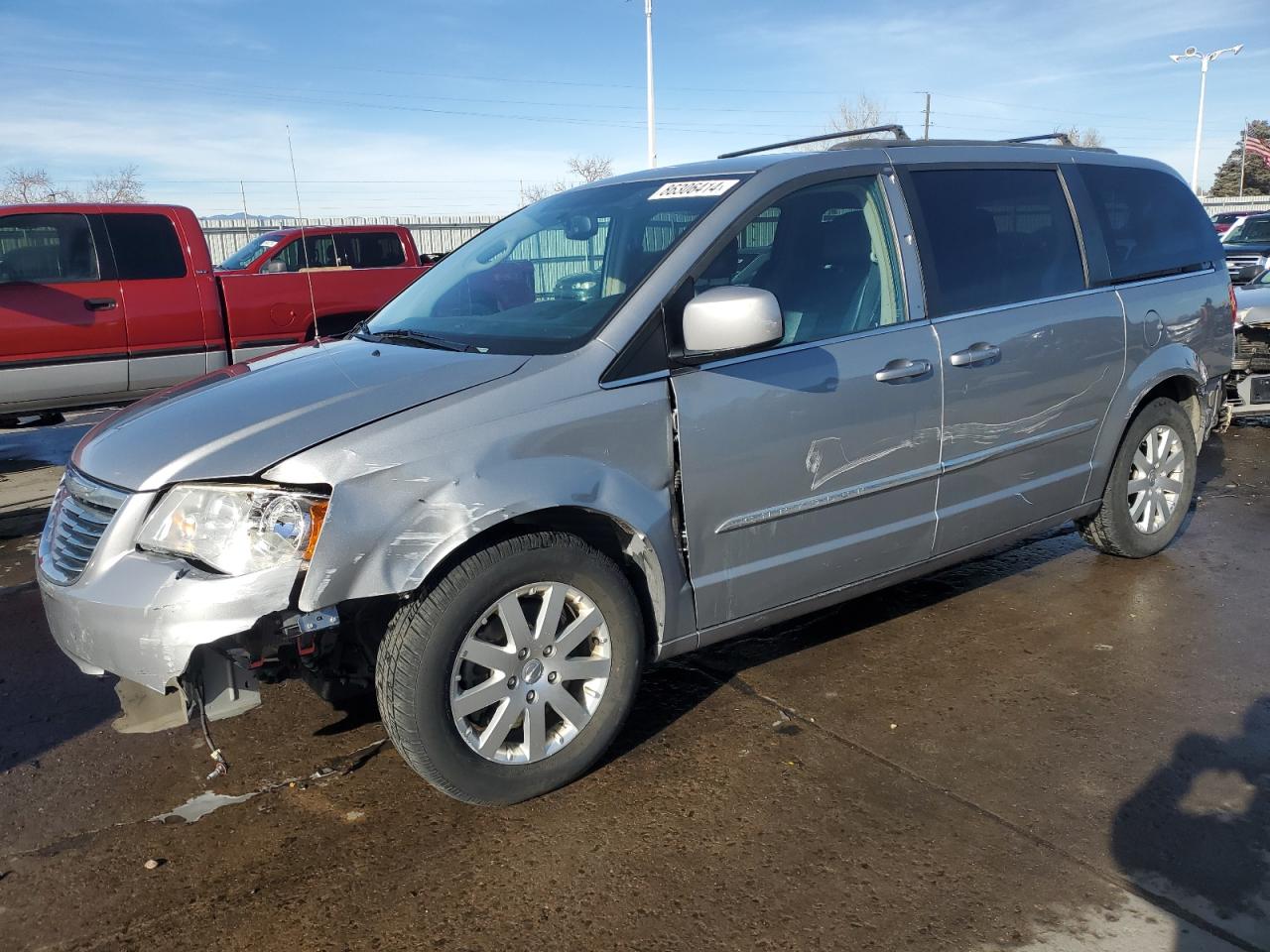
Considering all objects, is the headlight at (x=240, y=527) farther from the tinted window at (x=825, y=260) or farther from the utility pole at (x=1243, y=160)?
the utility pole at (x=1243, y=160)

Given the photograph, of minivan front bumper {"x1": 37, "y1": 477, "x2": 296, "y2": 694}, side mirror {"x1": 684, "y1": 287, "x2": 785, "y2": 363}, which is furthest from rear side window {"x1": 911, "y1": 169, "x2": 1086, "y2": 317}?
minivan front bumper {"x1": 37, "y1": 477, "x2": 296, "y2": 694}

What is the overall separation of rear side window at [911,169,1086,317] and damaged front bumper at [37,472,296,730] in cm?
265

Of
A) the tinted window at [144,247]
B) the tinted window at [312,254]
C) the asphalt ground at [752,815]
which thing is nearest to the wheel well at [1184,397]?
the asphalt ground at [752,815]

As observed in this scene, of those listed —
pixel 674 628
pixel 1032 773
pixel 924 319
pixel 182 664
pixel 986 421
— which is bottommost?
pixel 1032 773

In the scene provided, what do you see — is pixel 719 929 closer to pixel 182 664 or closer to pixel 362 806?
pixel 362 806

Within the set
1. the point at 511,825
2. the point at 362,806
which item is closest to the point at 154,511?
the point at 362,806

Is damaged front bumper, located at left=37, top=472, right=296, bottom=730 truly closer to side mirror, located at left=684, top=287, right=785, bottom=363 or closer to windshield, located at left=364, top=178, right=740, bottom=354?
windshield, located at left=364, top=178, right=740, bottom=354

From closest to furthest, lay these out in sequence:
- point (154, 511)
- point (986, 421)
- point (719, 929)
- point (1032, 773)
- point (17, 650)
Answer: point (719, 929) → point (154, 511) → point (1032, 773) → point (986, 421) → point (17, 650)

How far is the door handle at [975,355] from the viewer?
3.92 m

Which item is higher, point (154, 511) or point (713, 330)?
point (713, 330)

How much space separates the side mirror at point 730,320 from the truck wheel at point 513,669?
0.73 m

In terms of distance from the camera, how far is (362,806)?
3.19m

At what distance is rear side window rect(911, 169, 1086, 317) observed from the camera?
4.00m

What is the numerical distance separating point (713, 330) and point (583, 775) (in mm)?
1451
